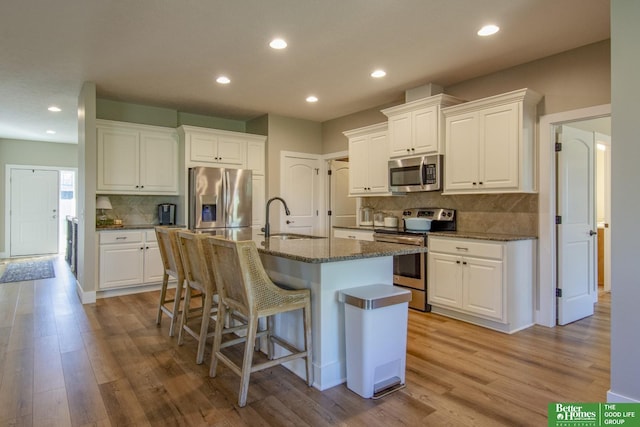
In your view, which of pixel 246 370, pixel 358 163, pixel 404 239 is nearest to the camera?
pixel 246 370

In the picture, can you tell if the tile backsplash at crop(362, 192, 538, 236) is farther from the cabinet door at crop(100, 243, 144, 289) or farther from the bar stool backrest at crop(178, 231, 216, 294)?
the cabinet door at crop(100, 243, 144, 289)

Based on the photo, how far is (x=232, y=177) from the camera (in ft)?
17.9

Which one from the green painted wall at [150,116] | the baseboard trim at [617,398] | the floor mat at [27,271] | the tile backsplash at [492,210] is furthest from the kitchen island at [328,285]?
the floor mat at [27,271]

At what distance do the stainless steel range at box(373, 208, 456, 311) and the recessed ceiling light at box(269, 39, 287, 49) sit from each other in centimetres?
225

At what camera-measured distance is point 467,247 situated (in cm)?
365

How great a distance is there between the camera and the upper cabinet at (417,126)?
4.12 metres

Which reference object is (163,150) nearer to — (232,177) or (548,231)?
(232,177)

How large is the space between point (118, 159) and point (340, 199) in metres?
3.43

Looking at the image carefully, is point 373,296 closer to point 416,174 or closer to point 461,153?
point 461,153

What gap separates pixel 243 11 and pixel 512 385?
124 inches

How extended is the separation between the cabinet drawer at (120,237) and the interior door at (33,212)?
528 cm

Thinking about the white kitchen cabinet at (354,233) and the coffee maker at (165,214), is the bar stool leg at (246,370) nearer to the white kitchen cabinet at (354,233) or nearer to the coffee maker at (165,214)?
the white kitchen cabinet at (354,233)

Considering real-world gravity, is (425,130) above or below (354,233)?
above

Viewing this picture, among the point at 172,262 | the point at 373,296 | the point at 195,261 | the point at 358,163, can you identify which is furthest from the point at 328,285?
the point at 358,163
